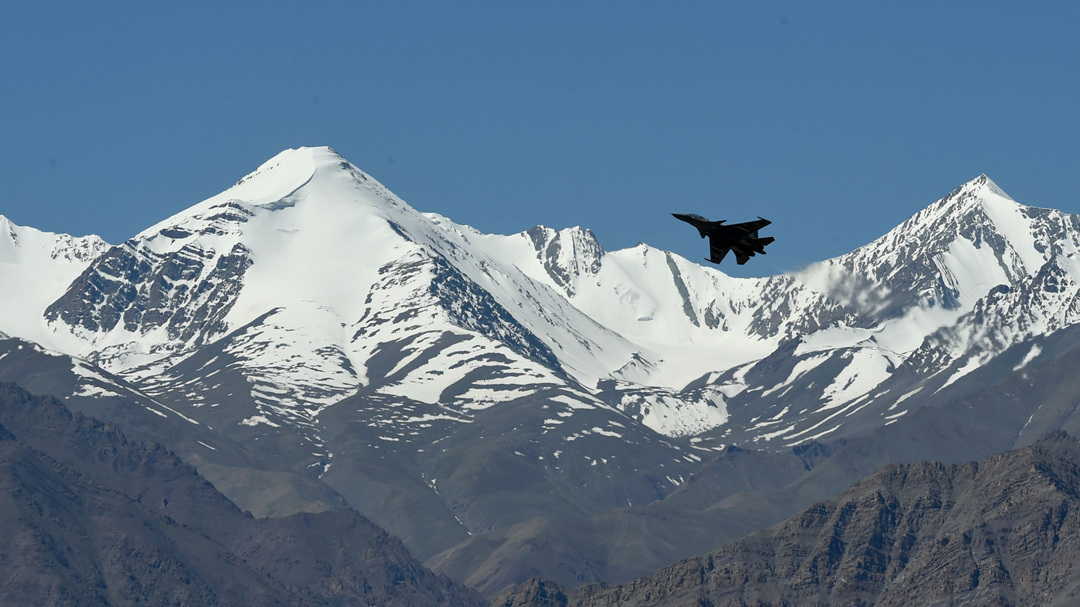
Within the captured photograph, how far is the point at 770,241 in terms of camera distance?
15712 centimetres

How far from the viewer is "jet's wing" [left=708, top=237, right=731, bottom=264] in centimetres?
15938

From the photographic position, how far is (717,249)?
160 meters

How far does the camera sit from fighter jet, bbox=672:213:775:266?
6220 inches

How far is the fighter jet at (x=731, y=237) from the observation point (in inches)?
6220

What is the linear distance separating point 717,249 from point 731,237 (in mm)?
1463

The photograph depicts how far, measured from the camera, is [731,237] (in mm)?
159125

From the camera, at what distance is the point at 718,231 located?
159 metres

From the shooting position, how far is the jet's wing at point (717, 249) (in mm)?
159375

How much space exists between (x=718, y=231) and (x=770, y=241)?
4.05m
